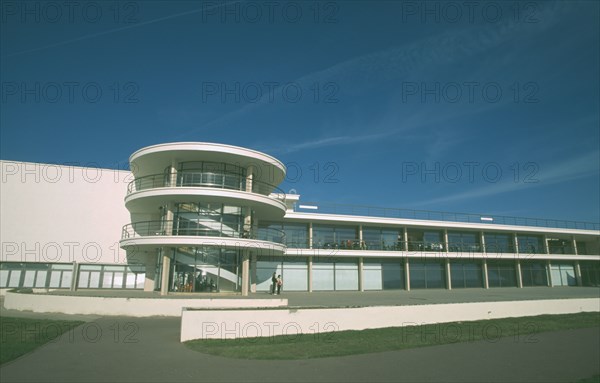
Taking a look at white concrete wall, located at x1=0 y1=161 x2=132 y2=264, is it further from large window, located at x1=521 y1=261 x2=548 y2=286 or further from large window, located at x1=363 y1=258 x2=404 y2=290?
large window, located at x1=521 y1=261 x2=548 y2=286

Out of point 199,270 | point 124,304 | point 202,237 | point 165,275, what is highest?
point 202,237

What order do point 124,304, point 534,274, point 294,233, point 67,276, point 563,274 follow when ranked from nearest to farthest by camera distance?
point 124,304 → point 67,276 → point 294,233 → point 534,274 → point 563,274

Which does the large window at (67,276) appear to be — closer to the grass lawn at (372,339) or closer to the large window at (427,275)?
the grass lawn at (372,339)

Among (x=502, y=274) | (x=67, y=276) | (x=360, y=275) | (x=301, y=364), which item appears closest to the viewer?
(x=301, y=364)

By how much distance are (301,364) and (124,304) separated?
11.2m

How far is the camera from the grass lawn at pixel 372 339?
9523 mm

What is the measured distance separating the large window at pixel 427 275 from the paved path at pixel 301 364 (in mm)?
23172

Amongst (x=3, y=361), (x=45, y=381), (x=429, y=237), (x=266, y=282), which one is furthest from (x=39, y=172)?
(x=429, y=237)

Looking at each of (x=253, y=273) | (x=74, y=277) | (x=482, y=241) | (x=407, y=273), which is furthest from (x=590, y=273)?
(x=74, y=277)

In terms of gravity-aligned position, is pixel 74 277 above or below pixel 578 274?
below

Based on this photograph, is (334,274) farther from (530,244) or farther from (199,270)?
(530,244)

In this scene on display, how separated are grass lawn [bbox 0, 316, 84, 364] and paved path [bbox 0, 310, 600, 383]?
1.14 ft

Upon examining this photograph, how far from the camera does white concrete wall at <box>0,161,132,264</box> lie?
89.6 feet

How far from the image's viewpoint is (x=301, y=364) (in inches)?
334
